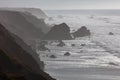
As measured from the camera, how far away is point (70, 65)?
52.1m

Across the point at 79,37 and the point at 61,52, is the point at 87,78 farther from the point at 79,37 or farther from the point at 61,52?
the point at 79,37

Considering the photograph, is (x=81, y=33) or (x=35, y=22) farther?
(x=35, y=22)

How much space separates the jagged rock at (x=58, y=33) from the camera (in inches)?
3334

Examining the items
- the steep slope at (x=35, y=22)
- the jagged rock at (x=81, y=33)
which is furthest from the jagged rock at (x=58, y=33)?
the steep slope at (x=35, y=22)

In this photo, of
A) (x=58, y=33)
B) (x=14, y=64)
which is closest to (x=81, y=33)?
(x=58, y=33)

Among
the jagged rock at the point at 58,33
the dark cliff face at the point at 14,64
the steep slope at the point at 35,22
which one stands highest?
the steep slope at the point at 35,22

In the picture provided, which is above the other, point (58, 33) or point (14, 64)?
point (58, 33)

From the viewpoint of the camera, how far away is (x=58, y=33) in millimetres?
86312

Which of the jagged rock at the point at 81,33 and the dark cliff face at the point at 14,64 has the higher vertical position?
the jagged rock at the point at 81,33

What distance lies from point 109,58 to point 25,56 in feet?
84.4

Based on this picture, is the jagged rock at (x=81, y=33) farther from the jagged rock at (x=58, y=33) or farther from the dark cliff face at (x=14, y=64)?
the dark cliff face at (x=14, y=64)

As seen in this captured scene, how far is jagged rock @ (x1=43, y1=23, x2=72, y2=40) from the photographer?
278 ft

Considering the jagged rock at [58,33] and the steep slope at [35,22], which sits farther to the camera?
the steep slope at [35,22]

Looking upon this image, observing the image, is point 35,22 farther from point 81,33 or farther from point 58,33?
point 58,33
